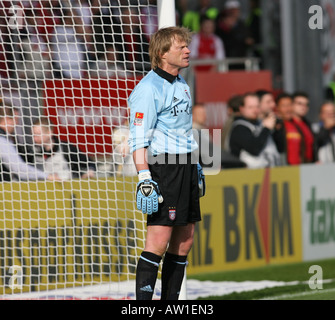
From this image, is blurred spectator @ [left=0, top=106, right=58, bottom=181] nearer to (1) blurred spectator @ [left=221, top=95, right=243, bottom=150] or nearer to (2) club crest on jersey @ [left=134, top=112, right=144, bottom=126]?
(2) club crest on jersey @ [left=134, top=112, right=144, bottom=126]

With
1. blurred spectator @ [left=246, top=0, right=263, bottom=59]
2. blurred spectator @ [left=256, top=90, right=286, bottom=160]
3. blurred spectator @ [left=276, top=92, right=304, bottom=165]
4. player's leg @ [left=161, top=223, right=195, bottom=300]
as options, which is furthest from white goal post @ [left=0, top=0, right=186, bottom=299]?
blurred spectator @ [left=246, top=0, right=263, bottom=59]

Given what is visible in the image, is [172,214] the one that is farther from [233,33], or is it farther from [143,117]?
[233,33]

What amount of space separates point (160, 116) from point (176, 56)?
0.43m

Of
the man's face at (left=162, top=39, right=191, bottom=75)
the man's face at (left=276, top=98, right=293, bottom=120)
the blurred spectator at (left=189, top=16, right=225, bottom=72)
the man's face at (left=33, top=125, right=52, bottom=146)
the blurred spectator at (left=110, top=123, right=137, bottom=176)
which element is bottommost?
the blurred spectator at (left=110, top=123, right=137, bottom=176)

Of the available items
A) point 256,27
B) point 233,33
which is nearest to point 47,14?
point 233,33

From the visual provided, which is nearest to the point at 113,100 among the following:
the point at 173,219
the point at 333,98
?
the point at 173,219

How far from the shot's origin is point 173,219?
6160mm

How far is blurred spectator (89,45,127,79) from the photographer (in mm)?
8156

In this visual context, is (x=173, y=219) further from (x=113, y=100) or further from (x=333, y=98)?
(x=333, y=98)

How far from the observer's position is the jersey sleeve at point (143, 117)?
6102mm

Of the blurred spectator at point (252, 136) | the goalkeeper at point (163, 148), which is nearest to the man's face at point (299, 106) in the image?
the blurred spectator at point (252, 136)

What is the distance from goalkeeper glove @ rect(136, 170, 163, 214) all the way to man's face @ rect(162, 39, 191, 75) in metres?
0.79

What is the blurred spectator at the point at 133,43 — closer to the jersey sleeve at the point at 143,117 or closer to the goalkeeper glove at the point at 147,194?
the jersey sleeve at the point at 143,117

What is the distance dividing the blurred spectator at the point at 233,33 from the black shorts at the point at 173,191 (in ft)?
29.9
